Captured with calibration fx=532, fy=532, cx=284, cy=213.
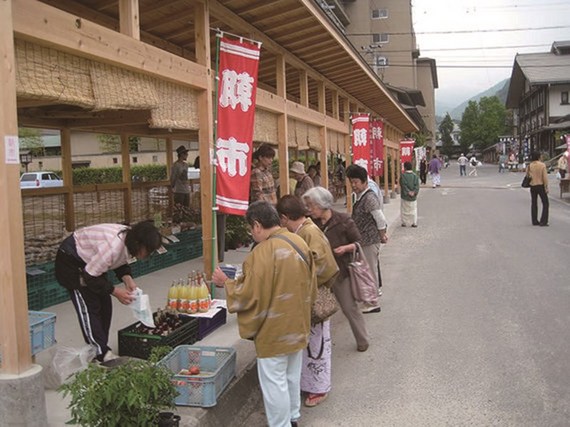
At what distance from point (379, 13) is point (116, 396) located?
6233cm

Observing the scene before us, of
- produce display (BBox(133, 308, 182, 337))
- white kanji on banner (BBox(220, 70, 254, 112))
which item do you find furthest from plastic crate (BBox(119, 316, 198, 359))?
white kanji on banner (BBox(220, 70, 254, 112))

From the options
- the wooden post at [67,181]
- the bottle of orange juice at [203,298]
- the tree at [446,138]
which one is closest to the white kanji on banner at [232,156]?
the bottle of orange juice at [203,298]

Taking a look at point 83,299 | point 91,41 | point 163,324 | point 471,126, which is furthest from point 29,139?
point 471,126

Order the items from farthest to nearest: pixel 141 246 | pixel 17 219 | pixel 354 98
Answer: pixel 354 98
pixel 141 246
pixel 17 219

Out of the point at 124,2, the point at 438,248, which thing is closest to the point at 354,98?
the point at 438,248

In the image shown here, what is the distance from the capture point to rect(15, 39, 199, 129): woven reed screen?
388cm

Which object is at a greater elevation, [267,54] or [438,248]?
[267,54]

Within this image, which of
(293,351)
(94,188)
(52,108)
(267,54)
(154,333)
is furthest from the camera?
(267,54)

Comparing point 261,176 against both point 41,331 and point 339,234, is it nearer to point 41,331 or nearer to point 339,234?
point 339,234

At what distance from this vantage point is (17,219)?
341 centimetres

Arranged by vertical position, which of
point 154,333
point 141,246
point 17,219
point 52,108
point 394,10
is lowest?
point 154,333

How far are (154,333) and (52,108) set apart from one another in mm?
4610

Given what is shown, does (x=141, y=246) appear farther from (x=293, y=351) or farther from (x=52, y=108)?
(x=52, y=108)

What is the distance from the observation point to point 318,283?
4336mm
